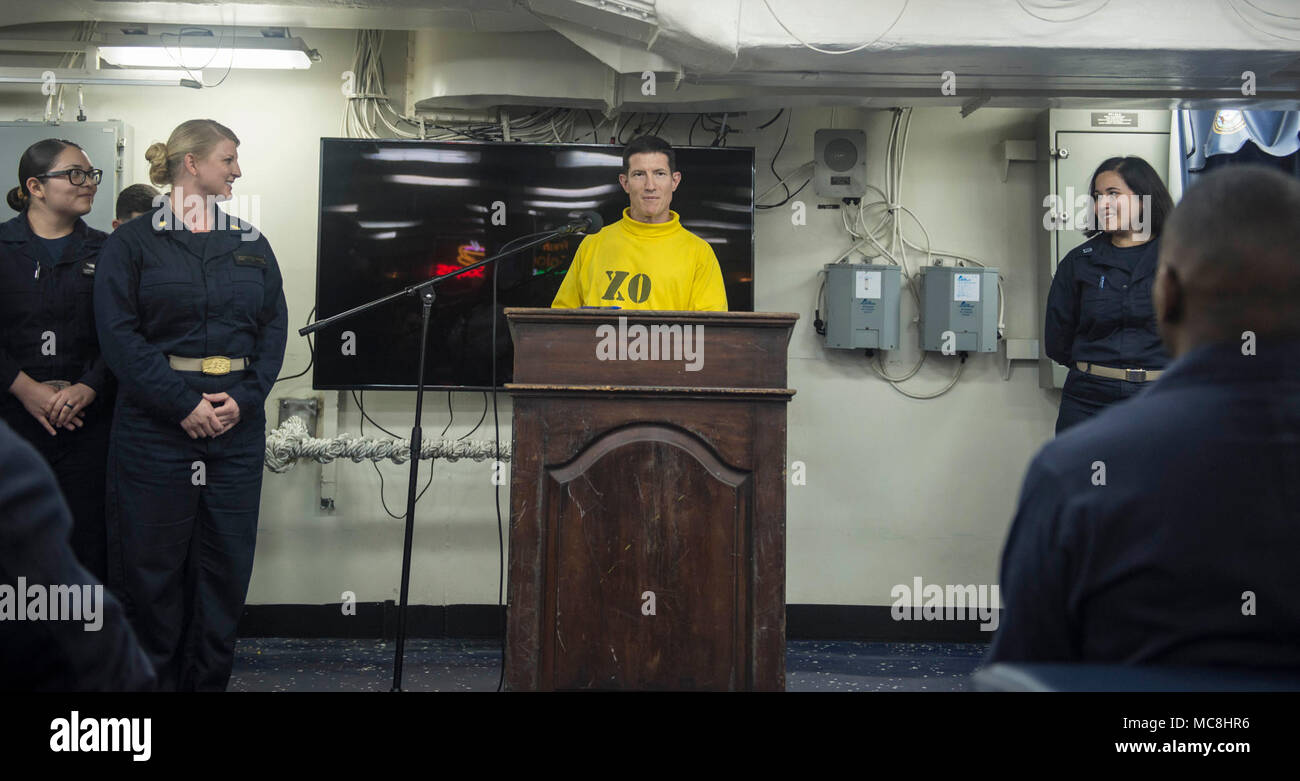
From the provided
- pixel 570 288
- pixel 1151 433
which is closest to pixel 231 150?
pixel 570 288

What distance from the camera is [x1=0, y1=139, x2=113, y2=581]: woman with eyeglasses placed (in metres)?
2.88

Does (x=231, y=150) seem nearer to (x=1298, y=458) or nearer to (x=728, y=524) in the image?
(x=728, y=524)

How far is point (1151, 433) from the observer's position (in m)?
0.80

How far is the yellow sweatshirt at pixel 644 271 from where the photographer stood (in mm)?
3062

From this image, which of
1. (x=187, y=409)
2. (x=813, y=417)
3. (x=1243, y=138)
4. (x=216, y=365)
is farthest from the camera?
(x=813, y=417)

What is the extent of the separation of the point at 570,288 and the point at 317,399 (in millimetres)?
1583

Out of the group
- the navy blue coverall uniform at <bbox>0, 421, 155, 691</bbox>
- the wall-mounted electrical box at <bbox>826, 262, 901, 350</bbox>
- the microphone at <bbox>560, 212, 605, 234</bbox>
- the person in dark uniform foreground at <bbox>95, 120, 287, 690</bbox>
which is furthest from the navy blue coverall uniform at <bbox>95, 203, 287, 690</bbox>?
the wall-mounted electrical box at <bbox>826, 262, 901, 350</bbox>

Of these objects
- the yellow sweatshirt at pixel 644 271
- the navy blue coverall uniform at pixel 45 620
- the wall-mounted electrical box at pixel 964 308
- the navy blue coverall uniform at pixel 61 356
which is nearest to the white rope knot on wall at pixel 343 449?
the navy blue coverall uniform at pixel 61 356

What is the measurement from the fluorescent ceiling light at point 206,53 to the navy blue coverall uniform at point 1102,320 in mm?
3098

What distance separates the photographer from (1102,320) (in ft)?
10.5

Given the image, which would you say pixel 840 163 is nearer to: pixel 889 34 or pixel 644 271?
pixel 889 34

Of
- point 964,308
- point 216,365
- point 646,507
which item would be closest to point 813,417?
point 964,308

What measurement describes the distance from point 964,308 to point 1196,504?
346 centimetres

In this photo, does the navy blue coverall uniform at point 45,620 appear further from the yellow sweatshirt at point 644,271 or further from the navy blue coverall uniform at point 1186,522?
the yellow sweatshirt at point 644,271
